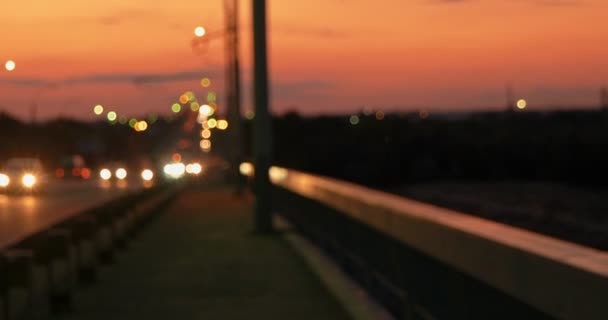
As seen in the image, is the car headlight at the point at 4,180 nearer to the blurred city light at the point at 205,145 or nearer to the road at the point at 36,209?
the road at the point at 36,209

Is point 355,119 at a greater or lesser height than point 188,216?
greater

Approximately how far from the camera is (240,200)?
44000mm

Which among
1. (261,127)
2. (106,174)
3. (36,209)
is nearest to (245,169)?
(36,209)

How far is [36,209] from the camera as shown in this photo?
138 ft

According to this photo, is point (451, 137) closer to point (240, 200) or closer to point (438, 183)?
point (438, 183)

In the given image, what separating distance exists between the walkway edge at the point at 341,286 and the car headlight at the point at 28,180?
38351mm

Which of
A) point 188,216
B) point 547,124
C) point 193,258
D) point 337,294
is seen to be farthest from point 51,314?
point 547,124

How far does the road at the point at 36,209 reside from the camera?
30031mm

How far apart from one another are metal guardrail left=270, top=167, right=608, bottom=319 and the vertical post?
7.52 metres

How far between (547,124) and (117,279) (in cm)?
6666

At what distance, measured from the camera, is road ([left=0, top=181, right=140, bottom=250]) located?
30.0 metres

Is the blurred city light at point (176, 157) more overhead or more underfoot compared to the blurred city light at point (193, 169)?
more overhead

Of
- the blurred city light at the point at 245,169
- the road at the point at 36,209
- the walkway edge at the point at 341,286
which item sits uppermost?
the walkway edge at the point at 341,286

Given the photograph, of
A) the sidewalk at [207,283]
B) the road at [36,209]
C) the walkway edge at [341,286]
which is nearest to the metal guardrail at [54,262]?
the sidewalk at [207,283]
